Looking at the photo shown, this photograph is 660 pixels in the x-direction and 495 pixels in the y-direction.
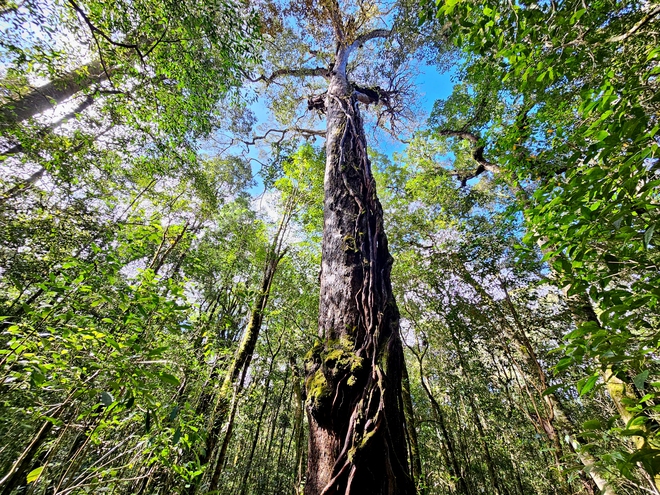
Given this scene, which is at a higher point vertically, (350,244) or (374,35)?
(374,35)

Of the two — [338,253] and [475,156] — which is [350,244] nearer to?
[338,253]

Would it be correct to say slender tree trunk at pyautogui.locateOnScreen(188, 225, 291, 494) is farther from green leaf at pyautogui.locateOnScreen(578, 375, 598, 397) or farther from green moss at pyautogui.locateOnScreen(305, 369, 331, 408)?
green leaf at pyautogui.locateOnScreen(578, 375, 598, 397)

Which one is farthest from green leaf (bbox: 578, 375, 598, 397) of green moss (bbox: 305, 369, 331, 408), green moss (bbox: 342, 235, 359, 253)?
green moss (bbox: 342, 235, 359, 253)

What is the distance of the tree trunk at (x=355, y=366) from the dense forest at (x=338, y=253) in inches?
0.4

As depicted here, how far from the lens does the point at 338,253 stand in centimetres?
187

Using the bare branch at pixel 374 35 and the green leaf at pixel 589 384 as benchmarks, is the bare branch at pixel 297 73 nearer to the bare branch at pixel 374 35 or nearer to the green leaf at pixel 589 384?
the bare branch at pixel 374 35

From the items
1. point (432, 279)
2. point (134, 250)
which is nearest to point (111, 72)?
point (134, 250)

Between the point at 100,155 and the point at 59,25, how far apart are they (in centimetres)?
185

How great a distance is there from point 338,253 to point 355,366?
79 centimetres

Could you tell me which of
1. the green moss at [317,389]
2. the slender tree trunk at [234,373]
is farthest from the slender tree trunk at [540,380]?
the slender tree trunk at [234,373]

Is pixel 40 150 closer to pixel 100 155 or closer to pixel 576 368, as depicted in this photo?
pixel 100 155

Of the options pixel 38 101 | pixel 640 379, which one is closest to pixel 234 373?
pixel 640 379

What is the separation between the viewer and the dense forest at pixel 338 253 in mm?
1190

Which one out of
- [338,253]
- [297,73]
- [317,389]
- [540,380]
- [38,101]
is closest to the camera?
[317,389]
